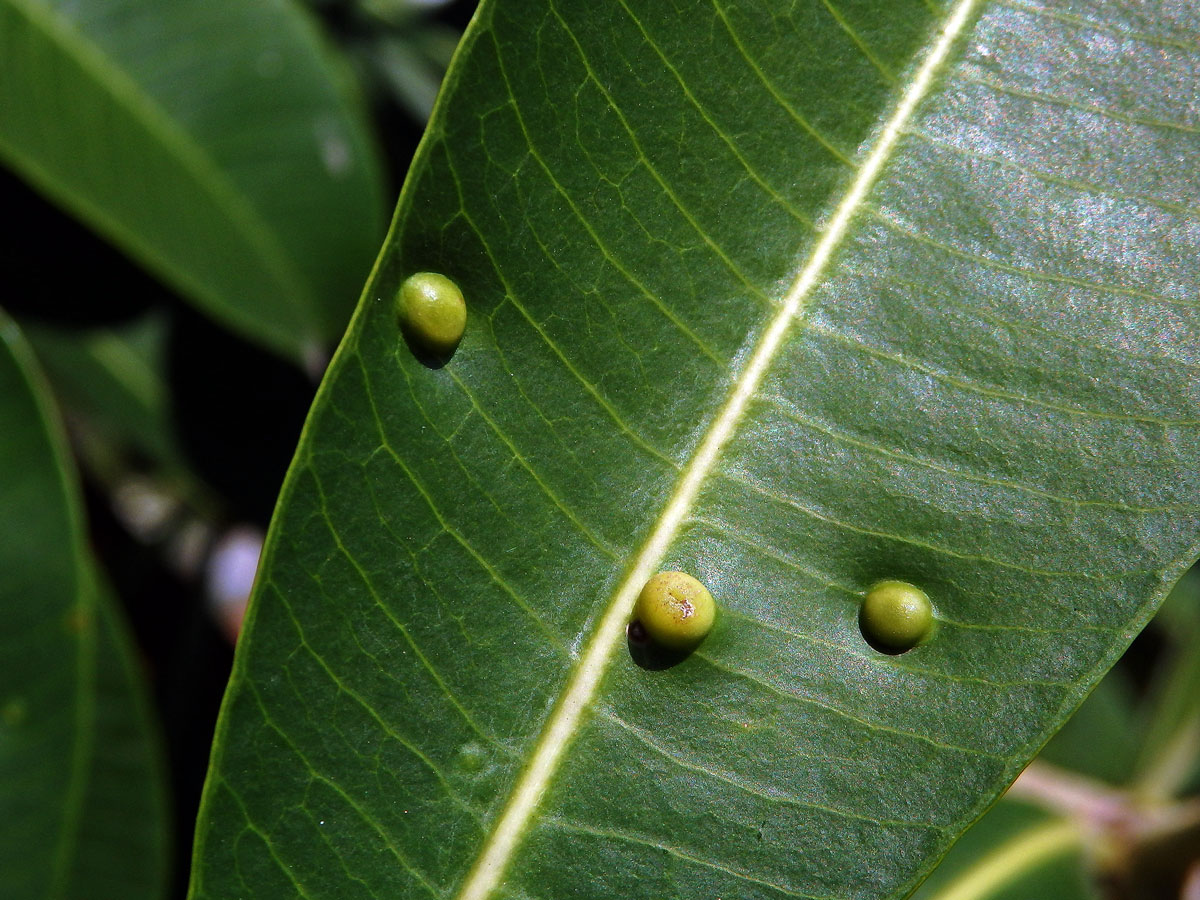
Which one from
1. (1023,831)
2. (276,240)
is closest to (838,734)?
(1023,831)

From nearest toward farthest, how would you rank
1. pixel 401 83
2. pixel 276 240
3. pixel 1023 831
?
pixel 1023 831, pixel 276 240, pixel 401 83

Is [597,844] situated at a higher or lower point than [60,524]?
higher

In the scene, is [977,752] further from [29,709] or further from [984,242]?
[29,709]

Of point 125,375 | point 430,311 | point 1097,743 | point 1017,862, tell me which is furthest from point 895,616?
point 1097,743

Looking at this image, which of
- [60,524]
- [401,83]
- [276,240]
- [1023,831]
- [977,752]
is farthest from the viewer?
[401,83]

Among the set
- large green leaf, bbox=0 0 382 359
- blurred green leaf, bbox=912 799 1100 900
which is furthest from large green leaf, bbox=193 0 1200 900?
large green leaf, bbox=0 0 382 359

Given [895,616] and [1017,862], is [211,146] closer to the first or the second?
[895,616]
